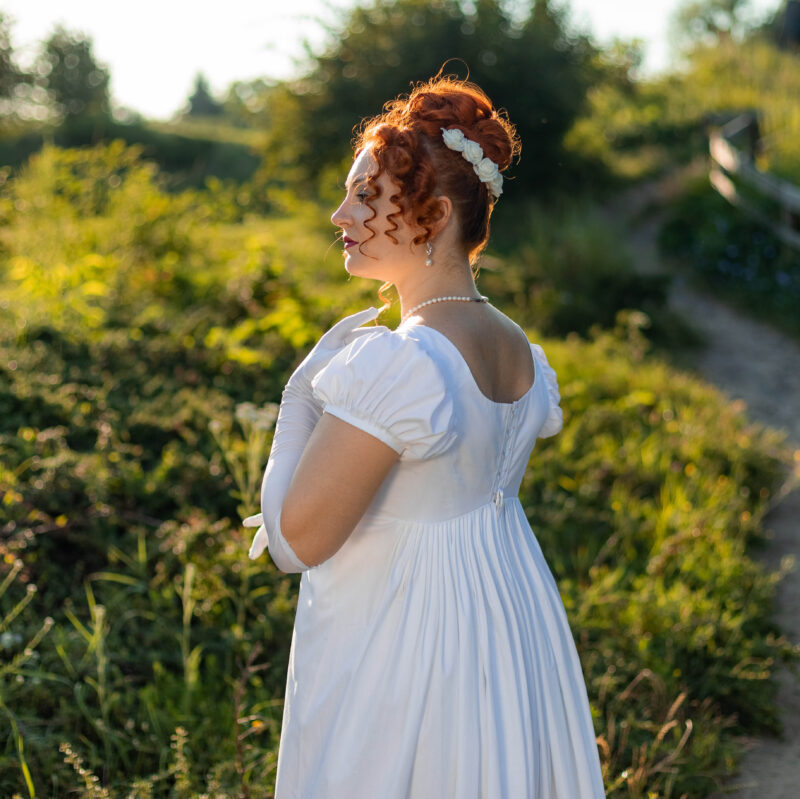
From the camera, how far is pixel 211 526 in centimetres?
361

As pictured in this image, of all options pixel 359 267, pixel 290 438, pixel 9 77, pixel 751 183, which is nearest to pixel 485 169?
pixel 359 267

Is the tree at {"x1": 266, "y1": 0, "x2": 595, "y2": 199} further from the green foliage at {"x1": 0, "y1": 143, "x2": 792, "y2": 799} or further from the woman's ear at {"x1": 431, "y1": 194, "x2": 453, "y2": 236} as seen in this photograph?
the woman's ear at {"x1": 431, "y1": 194, "x2": 453, "y2": 236}

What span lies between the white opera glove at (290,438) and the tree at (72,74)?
26997 mm

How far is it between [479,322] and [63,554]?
2.64m

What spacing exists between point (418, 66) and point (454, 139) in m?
9.55

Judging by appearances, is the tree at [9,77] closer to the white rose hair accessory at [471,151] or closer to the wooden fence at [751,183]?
the wooden fence at [751,183]

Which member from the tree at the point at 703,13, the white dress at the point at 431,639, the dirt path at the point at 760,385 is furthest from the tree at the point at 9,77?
the tree at the point at 703,13

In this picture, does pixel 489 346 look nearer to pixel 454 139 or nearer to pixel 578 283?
pixel 454 139

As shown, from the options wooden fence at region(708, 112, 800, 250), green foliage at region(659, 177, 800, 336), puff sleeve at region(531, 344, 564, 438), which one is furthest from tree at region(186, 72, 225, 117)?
puff sleeve at region(531, 344, 564, 438)

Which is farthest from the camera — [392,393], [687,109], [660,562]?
[687,109]

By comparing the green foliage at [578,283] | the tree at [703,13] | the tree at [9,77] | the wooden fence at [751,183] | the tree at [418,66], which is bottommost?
the green foliage at [578,283]

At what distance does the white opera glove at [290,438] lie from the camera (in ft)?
5.05

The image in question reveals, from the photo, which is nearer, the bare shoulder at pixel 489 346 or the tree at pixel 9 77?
the bare shoulder at pixel 489 346

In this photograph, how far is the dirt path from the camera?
9.82 feet
